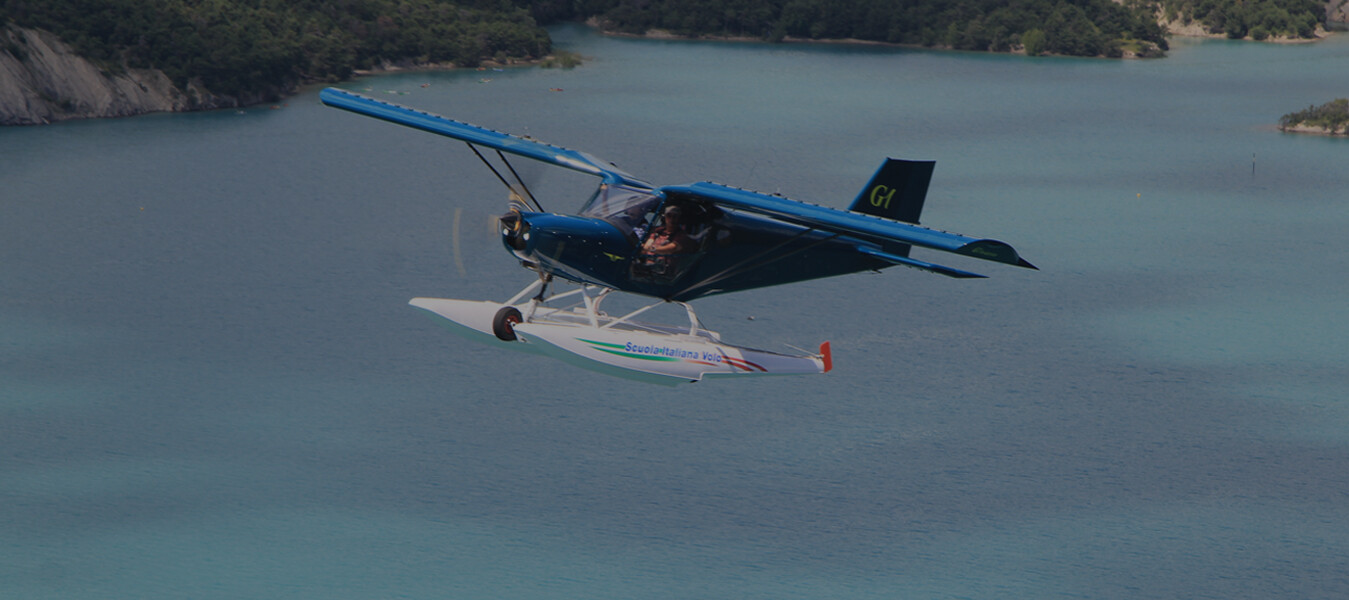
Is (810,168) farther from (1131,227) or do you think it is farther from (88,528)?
(88,528)

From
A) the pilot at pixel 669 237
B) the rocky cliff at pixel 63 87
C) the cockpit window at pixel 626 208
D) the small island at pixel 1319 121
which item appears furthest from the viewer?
the small island at pixel 1319 121

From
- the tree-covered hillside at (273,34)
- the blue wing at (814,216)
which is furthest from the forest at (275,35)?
the blue wing at (814,216)

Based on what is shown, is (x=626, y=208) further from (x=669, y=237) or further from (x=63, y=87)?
(x=63, y=87)

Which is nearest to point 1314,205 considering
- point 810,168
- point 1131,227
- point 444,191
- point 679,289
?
point 1131,227

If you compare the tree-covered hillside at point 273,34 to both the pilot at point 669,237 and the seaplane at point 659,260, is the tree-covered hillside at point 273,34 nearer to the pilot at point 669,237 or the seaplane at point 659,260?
the seaplane at point 659,260

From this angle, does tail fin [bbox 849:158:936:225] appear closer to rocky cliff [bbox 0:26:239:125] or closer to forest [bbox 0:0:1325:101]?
rocky cliff [bbox 0:26:239:125]

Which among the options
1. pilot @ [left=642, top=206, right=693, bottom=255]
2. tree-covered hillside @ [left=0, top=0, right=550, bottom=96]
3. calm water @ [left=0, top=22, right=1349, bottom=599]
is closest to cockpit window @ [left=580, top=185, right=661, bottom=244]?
pilot @ [left=642, top=206, right=693, bottom=255]

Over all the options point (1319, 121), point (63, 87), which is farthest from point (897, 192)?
point (1319, 121)

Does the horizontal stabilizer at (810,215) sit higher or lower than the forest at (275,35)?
higher
